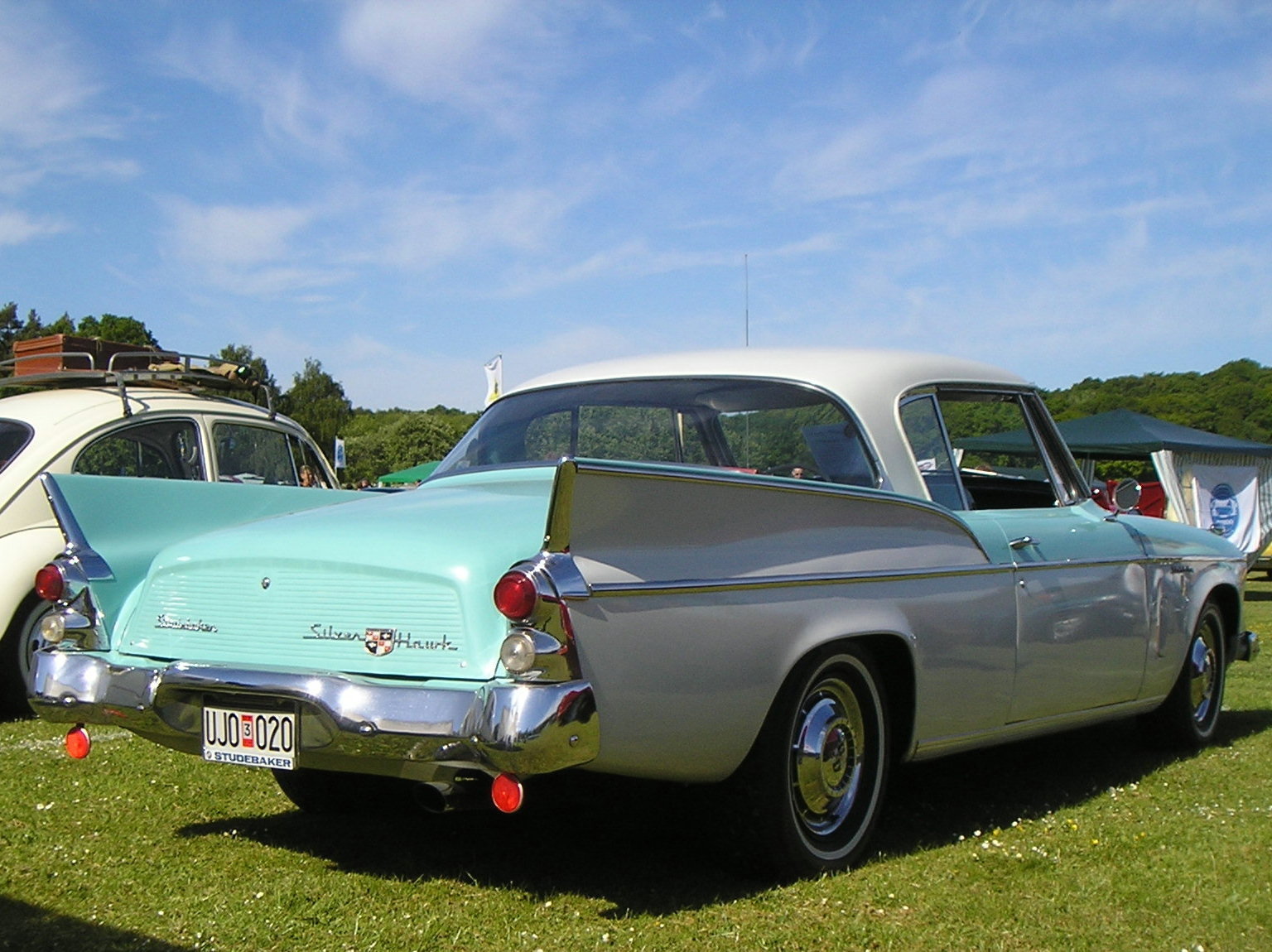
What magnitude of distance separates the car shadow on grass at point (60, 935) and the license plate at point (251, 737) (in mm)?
486

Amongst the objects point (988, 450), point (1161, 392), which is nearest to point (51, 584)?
point (988, 450)

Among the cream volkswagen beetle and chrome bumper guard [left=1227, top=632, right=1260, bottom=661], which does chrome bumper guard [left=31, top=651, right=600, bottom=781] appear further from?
chrome bumper guard [left=1227, top=632, right=1260, bottom=661]

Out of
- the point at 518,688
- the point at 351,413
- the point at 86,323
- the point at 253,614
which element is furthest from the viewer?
the point at 351,413

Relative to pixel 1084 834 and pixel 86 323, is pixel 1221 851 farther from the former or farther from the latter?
pixel 86 323

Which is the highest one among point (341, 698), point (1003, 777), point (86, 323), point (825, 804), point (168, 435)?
point (86, 323)

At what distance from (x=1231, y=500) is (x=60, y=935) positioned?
20.4m

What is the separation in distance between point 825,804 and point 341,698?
1545 mm

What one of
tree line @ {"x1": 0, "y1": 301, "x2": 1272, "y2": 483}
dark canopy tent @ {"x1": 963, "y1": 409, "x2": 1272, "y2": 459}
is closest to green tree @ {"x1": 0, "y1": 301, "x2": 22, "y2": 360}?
tree line @ {"x1": 0, "y1": 301, "x2": 1272, "y2": 483}

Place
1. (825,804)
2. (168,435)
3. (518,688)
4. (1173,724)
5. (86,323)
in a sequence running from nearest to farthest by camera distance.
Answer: (518,688) → (825,804) → (1173,724) → (168,435) → (86,323)

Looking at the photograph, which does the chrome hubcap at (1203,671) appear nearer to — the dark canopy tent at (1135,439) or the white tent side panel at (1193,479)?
the dark canopy tent at (1135,439)

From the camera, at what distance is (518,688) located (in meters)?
3.24

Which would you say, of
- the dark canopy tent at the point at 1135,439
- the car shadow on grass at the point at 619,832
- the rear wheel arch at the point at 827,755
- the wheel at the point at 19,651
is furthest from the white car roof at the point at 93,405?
the dark canopy tent at the point at 1135,439

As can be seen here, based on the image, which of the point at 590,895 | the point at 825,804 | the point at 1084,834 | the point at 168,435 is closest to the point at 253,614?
the point at 590,895

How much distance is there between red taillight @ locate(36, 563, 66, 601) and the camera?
4.17m
